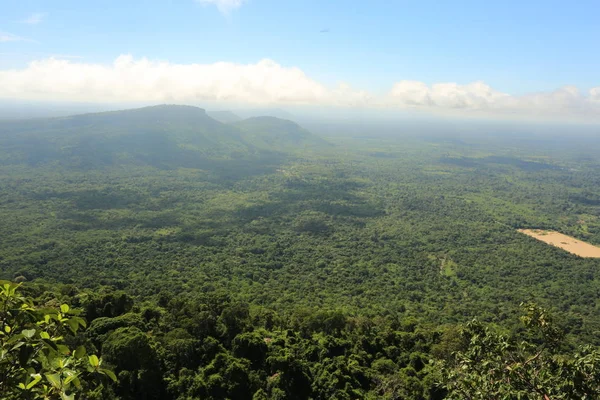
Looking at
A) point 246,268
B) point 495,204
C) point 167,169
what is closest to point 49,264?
point 246,268

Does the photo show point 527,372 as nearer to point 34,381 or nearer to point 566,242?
point 34,381

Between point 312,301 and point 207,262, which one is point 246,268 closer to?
point 207,262

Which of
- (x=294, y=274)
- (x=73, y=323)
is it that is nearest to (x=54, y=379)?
(x=73, y=323)

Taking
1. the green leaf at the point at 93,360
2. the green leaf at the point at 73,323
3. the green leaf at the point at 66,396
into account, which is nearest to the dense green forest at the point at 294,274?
the green leaf at the point at 93,360

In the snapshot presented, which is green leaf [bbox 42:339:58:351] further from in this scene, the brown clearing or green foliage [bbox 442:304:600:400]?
the brown clearing

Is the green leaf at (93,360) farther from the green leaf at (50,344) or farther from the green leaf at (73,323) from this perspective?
the green leaf at (73,323)
